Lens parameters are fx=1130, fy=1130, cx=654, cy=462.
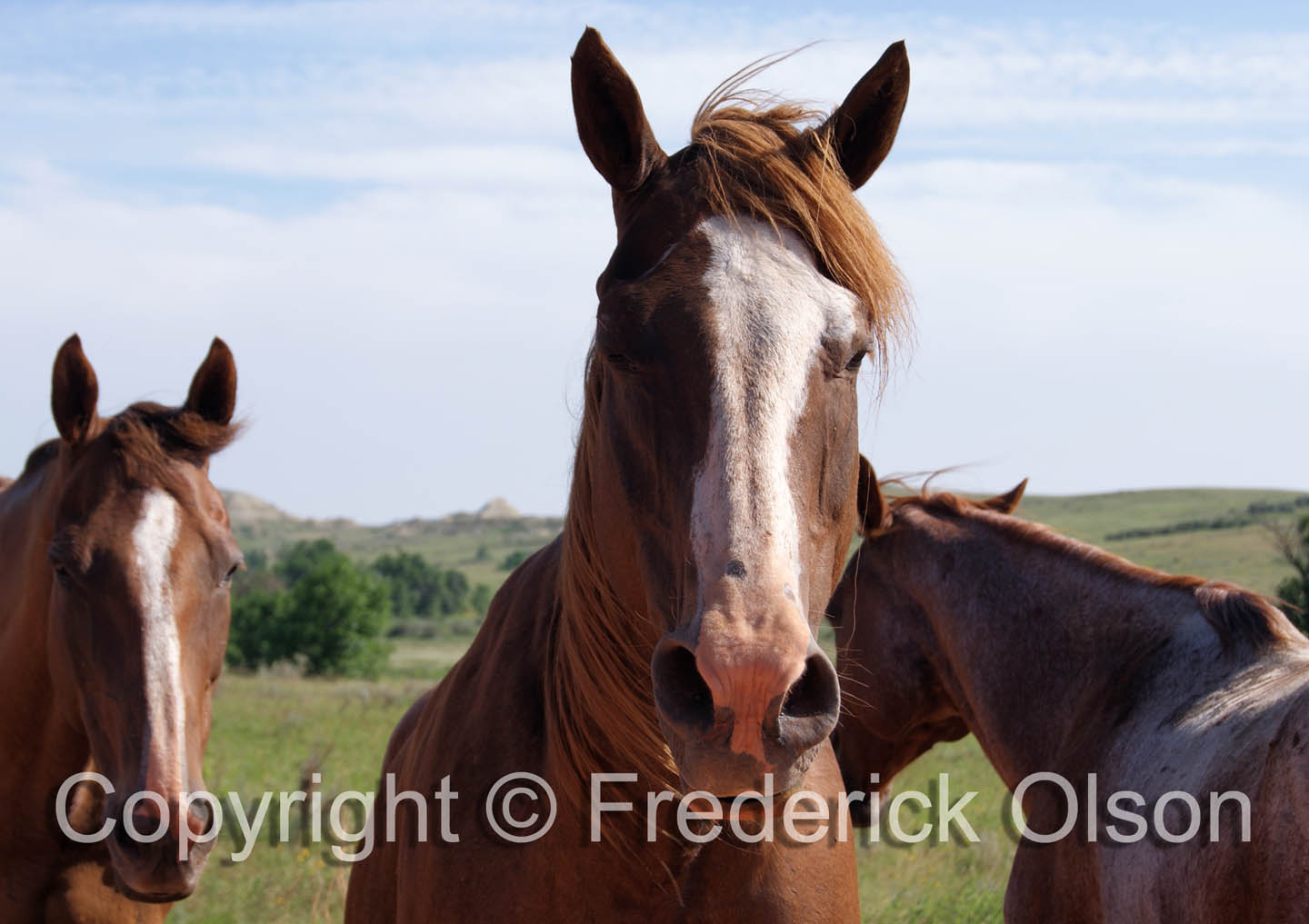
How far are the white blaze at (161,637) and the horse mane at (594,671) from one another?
1.53m

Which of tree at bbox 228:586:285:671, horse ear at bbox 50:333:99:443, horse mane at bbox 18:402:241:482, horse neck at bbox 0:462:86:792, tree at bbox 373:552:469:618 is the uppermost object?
horse ear at bbox 50:333:99:443

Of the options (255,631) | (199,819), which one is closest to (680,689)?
(199,819)

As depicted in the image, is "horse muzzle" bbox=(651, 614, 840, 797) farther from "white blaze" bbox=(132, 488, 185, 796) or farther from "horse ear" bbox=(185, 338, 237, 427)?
"horse ear" bbox=(185, 338, 237, 427)

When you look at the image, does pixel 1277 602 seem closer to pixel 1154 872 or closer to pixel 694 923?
pixel 1154 872

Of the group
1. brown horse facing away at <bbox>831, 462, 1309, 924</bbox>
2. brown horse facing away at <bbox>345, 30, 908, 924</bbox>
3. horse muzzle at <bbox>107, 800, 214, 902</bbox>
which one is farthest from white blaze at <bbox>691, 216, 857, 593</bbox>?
horse muzzle at <bbox>107, 800, 214, 902</bbox>

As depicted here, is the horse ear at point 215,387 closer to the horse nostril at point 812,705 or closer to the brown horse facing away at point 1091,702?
the brown horse facing away at point 1091,702

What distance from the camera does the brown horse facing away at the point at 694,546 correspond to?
1757 mm

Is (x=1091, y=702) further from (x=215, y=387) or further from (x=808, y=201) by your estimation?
(x=215, y=387)

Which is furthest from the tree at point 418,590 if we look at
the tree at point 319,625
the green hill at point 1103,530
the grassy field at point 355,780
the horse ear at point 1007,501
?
the horse ear at point 1007,501

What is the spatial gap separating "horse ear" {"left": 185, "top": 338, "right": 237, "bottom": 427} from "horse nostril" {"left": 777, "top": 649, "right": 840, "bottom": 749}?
3.10 meters

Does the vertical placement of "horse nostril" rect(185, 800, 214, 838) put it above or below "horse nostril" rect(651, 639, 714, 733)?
below

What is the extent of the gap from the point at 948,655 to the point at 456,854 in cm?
302

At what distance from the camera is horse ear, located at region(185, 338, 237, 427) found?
417 cm

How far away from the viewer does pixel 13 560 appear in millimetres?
4164
